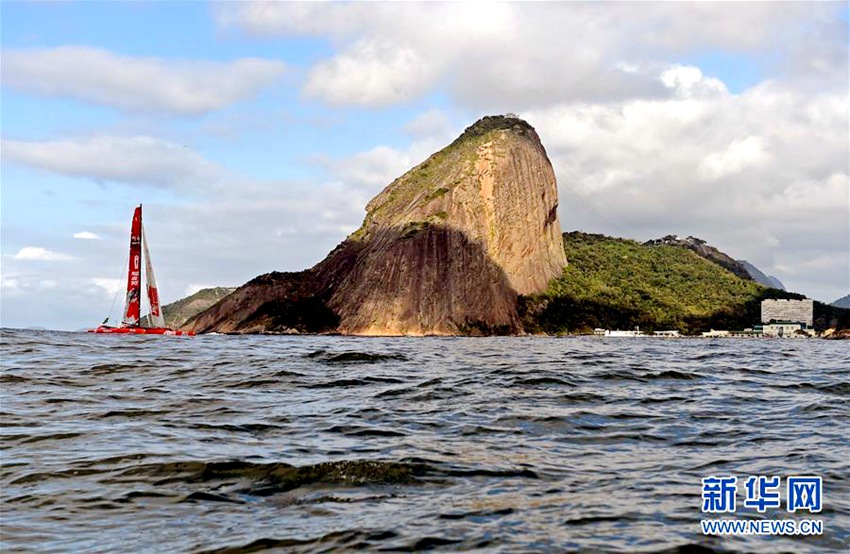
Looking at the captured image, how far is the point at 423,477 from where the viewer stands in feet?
36.2

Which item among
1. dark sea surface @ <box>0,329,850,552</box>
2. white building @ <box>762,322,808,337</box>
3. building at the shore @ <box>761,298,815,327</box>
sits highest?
building at the shore @ <box>761,298,815,327</box>

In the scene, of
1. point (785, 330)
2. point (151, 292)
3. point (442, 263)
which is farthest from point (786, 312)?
point (151, 292)

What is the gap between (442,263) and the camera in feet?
545

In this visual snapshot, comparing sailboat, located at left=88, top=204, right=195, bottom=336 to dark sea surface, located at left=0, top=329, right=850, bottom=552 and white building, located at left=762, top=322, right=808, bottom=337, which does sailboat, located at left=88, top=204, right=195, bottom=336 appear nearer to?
dark sea surface, located at left=0, top=329, right=850, bottom=552

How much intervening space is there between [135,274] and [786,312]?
523 ft

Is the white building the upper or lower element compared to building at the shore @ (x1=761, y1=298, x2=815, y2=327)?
lower

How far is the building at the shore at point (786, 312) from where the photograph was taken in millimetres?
193875

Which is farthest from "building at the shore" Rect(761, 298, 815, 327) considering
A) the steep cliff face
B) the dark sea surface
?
the dark sea surface

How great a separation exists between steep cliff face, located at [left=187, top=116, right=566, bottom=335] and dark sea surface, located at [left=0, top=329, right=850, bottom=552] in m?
137

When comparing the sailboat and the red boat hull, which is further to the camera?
the sailboat

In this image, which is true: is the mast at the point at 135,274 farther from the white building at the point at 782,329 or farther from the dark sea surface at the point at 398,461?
the white building at the point at 782,329

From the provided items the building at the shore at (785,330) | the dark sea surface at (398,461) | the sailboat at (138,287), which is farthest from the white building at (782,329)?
the dark sea surface at (398,461)

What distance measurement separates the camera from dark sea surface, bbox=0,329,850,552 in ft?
28.5

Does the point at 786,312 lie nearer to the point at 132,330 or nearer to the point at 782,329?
the point at 782,329
